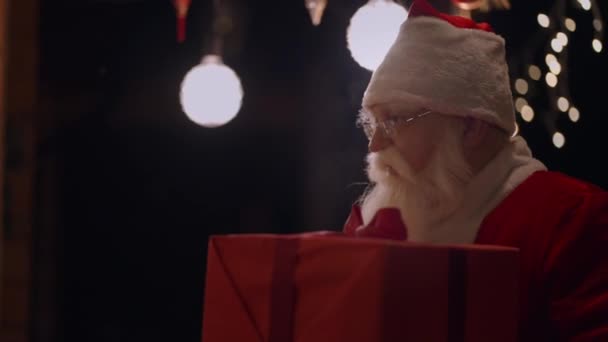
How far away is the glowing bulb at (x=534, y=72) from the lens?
1937 millimetres

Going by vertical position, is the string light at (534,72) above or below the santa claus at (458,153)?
above

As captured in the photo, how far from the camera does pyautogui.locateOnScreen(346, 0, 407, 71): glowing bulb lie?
1.89m

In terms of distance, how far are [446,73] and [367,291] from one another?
583 millimetres

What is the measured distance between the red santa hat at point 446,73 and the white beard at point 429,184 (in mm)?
62

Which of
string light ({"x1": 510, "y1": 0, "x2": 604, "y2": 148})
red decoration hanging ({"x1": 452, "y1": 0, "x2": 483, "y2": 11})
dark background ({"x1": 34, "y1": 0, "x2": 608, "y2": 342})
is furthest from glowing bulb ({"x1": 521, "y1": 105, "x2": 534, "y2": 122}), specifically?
dark background ({"x1": 34, "y1": 0, "x2": 608, "y2": 342})

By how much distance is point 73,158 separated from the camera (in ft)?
9.12

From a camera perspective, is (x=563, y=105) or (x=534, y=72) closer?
(x=563, y=105)

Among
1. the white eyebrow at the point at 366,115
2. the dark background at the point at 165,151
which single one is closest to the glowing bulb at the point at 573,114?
the white eyebrow at the point at 366,115

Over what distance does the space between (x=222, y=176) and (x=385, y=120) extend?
63.5 inches

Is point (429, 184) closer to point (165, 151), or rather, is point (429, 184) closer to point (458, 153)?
point (458, 153)

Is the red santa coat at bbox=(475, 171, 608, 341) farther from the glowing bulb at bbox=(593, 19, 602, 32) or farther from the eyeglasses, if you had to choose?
the glowing bulb at bbox=(593, 19, 602, 32)

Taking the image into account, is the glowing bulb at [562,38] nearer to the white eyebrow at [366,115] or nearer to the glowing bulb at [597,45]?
the glowing bulb at [597,45]

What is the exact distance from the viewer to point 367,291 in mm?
855

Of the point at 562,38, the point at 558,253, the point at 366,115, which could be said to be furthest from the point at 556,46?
the point at 558,253
